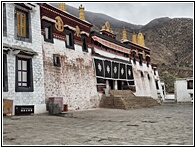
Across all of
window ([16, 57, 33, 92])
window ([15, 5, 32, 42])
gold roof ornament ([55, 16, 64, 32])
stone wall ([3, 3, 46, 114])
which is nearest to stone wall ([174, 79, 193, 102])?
gold roof ornament ([55, 16, 64, 32])

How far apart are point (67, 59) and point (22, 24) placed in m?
4.50

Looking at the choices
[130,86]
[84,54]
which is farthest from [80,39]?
[130,86]

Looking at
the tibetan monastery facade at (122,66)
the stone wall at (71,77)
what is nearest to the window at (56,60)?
the stone wall at (71,77)

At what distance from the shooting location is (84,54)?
59.8 feet

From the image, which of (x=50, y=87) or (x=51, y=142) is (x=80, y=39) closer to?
(x=50, y=87)

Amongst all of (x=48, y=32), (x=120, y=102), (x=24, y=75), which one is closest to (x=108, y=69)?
(x=120, y=102)

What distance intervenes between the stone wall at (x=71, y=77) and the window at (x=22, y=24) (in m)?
1.76

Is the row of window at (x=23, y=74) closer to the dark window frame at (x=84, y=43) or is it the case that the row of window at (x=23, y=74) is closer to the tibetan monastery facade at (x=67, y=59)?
the tibetan monastery facade at (x=67, y=59)

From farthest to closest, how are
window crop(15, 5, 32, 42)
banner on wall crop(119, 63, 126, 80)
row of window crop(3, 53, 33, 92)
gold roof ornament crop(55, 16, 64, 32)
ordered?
1. banner on wall crop(119, 63, 126, 80)
2. gold roof ornament crop(55, 16, 64, 32)
3. window crop(15, 5, 32, 42)
4. row of window crop(3, 53, 33, 92)

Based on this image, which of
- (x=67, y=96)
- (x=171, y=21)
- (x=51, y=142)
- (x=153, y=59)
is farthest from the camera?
(x=171, y=21)

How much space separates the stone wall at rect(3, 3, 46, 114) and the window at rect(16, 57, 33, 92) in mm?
223

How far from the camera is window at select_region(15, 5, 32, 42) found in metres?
12.1

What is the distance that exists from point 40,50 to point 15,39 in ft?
5.92

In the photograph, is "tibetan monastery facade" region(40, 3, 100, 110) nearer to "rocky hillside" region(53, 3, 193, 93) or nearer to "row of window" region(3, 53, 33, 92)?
"row of window" region(3, 53, 33, 92)
